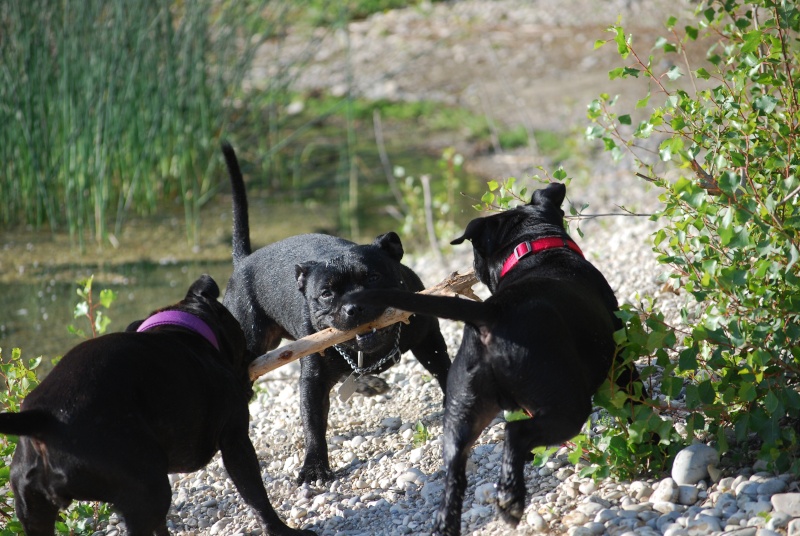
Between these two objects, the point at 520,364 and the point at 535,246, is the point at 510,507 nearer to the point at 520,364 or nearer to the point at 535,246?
A: the point at 520,364

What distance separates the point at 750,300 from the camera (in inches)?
132

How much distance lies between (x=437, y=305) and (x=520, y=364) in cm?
35

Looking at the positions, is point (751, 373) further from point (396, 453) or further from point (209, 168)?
point (209, 168)

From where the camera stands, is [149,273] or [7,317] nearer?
[7,317]

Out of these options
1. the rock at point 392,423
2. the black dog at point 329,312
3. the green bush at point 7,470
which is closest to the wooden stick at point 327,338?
the black dog at point 329,312

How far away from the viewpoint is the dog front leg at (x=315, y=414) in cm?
464

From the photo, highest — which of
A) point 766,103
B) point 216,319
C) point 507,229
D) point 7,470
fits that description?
point 766,103

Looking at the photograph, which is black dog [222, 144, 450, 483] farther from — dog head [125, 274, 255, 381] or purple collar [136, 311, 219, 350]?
purple collar [136, 311, 219, 350]

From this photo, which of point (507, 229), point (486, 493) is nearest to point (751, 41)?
point (507, 229)

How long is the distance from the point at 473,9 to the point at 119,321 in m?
10.4

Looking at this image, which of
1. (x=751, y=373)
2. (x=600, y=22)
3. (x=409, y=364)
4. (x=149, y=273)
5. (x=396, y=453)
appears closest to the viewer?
(x=751, y=373)

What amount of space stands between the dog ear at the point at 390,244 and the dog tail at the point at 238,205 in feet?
3.40

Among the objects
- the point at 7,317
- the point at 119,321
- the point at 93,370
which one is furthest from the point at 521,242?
the point at 7,317

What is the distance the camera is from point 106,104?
8.12m
